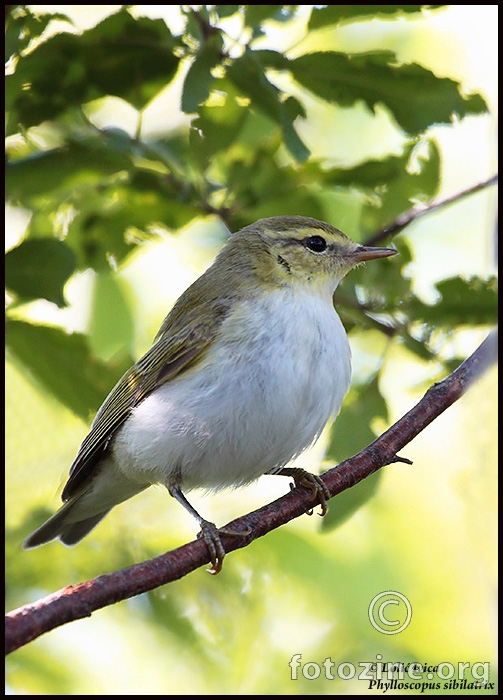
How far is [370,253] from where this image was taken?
3166mm

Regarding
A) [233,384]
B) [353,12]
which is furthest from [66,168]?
[353,12]

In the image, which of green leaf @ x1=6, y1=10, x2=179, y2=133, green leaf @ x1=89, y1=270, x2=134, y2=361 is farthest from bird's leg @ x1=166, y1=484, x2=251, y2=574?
green leaf @ x1=6, y1=10, x2=179, y2=133

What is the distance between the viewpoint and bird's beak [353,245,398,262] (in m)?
3.10

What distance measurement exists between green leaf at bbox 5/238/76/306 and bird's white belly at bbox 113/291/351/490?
56 cm

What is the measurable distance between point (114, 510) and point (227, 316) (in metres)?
1.18

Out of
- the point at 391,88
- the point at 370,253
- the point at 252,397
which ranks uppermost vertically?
the point at 391,88

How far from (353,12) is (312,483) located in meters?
1.56

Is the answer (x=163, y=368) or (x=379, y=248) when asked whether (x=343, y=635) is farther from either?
(x=379, y=248)

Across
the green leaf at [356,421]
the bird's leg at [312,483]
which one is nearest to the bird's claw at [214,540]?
the bird's leg at [312,483]

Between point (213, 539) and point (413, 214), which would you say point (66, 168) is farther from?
point (213, 539)

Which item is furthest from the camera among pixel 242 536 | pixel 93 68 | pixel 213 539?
pixel 93 68

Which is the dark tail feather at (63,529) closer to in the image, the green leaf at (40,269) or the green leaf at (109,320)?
the green leaf at (109,320)

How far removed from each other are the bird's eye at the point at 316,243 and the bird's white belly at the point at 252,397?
0.88 ft

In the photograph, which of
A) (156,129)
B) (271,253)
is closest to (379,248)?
(271,253)
